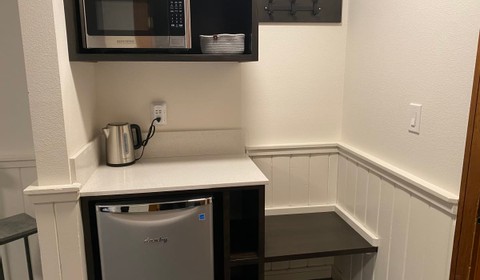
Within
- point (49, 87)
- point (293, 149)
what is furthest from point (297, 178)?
point (49, 87)

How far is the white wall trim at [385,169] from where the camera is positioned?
1308mm

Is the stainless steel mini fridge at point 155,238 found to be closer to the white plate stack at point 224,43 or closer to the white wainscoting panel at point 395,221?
the white plate stack at point 224,43

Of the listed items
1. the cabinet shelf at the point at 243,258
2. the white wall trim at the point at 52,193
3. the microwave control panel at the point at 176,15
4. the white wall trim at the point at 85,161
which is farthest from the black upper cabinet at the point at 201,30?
the cabinet shelf at the point at 243,258

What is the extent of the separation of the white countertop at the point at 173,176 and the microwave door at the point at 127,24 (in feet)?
1.88

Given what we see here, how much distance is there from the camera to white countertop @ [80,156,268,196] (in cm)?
152

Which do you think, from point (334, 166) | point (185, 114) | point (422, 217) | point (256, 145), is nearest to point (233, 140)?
point (256, 145)

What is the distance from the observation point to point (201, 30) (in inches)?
76.4

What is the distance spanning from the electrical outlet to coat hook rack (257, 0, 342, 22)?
70 cm

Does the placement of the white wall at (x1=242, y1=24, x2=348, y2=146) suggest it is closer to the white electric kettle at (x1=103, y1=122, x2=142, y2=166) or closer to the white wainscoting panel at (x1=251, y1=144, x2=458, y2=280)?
the white wainscoting panel at (x1=251, y1=144, x2=458, y2=280)

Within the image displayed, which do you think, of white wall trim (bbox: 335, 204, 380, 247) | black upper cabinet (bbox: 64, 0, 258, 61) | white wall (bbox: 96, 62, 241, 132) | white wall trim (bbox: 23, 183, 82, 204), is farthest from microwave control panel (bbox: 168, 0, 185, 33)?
white wall trim (bbox: 335, 204, 380, 247)

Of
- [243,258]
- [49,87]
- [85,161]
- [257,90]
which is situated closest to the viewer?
[49,87]

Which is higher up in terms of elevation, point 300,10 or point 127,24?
point 300,10

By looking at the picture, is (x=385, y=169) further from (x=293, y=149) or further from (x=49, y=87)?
(x=49, y=87)

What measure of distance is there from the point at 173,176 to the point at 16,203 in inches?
38.0
